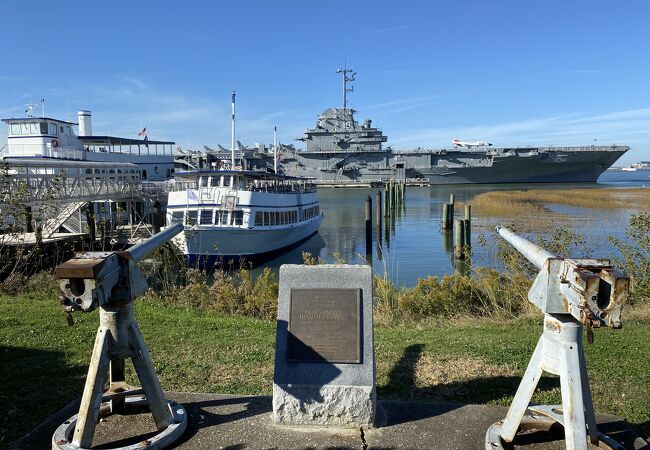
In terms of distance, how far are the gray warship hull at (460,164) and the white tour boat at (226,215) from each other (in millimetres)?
59632

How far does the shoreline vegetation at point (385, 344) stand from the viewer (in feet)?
17.4

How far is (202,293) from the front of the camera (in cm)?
1095

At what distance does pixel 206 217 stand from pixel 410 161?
6442 centimetres

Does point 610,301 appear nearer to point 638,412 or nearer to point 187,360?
point 638,412

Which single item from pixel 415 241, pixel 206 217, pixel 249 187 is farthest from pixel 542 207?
pixel 206 217

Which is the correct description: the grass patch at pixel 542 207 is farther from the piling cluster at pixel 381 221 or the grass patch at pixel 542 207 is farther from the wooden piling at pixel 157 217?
the wooden piling at pixel 157 217

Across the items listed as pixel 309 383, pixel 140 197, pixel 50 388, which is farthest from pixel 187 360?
pixel 140 197

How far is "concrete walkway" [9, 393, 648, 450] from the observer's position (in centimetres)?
411

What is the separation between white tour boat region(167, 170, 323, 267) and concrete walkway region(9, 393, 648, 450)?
1590 centimetres

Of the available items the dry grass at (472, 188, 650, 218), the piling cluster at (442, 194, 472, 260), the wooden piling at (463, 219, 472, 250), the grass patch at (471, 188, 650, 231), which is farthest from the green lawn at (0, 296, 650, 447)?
the dry grass at (472, 188, 650, 218)

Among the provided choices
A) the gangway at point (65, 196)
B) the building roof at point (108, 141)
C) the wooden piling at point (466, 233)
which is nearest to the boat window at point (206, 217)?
the gangway at point (65, 196)

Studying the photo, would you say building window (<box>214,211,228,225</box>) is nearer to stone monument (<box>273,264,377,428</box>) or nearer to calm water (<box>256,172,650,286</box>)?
calm water (<box>256,172,650,286</box>)

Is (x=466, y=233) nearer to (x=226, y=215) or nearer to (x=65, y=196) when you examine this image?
(x=226, y=215)

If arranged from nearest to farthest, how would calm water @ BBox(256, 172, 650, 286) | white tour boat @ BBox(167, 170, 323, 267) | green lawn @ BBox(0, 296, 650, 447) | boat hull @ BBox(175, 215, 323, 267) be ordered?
green lawn @ BBox(0, 296, 650, 447) → calm water @ BBox(256, 172, 650, 286) → boat hull @ BBox(175, 215, 323, 267) → white tour boat @ BBox(167, 170, 323, 267)
